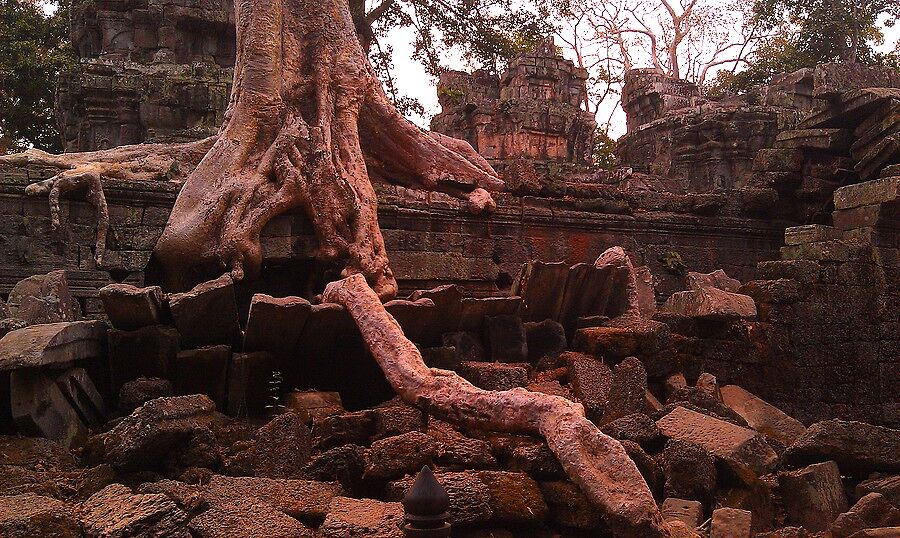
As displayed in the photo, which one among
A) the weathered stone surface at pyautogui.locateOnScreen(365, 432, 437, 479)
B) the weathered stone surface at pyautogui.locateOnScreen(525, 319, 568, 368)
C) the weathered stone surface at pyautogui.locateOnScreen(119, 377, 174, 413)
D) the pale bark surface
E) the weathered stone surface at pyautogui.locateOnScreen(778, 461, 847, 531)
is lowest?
the weathered stone surface at pyautogui.locateOnScreen(778, 461, 847, 531)

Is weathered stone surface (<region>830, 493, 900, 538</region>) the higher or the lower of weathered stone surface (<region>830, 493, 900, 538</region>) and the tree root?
the lower

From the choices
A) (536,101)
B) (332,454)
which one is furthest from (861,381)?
(536,101)

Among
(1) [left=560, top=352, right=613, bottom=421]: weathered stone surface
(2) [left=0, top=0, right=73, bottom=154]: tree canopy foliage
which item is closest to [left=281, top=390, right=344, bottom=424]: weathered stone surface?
(1) [left=560, top=352, right=613, bottom=421]: weathered stone surface

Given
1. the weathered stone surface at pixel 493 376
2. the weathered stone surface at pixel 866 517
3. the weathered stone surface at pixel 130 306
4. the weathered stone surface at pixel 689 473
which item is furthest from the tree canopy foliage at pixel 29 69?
the weathered stone surface at pixel 866 517

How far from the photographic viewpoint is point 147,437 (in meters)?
3.38

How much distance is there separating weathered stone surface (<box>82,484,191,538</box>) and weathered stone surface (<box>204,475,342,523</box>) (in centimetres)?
22

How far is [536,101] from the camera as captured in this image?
20344mm

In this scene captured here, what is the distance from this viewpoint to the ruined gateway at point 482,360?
3.34 metres

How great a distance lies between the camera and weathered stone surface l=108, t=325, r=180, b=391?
4238mm

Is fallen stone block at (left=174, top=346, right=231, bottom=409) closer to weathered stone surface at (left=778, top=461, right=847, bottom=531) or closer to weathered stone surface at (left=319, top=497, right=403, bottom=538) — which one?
weathered stone surface at (left=319, top=497, right=403, bottom=538)

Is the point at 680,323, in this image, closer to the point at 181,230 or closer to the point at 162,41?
the point at 181,230

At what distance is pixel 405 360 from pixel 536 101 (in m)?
16.8

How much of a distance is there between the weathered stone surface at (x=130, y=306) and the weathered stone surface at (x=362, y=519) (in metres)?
1.62

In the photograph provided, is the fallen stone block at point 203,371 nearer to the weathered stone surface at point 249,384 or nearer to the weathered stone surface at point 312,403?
the weathered stone surface at point 249,384
